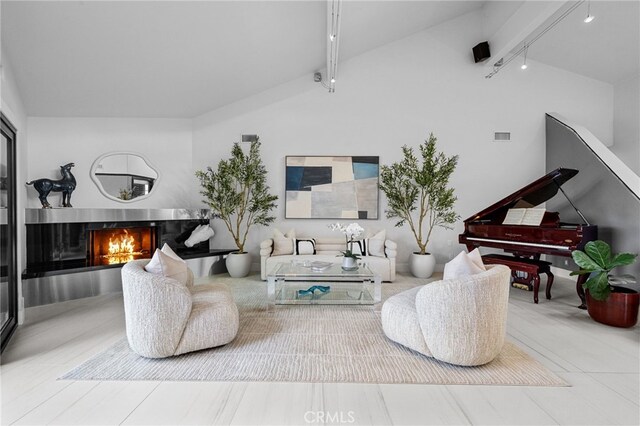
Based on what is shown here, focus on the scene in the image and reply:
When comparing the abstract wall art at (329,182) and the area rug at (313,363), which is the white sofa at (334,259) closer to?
the abstract wall art at (329,182)

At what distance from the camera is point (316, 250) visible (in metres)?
4.99

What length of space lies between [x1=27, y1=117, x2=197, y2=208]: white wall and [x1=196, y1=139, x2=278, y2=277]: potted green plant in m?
0.58

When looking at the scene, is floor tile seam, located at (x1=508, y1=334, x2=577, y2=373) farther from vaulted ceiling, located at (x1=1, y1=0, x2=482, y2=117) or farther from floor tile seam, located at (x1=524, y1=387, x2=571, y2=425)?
vaulted ceiling, located at (x1=1, y1=0, x2=482, y2=117)

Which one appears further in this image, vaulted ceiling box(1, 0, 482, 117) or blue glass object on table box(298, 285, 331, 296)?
blue glass object on table box(298, 285, 331, 296)

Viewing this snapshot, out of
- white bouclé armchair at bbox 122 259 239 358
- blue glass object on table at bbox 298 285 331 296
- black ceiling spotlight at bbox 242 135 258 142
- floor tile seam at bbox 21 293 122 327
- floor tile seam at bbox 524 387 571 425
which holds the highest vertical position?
black ceiling spotlight at bbox 242 135 258 142

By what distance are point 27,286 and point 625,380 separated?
5.73 metres

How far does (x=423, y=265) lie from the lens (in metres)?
4.80

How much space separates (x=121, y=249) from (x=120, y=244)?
80 mm

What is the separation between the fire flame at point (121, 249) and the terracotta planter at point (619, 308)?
602 centimetres

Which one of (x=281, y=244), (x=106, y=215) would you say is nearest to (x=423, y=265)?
(x=281, y=244)

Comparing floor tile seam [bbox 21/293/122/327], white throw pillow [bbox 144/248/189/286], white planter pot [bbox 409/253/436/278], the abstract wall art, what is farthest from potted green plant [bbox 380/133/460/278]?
floor tile seam [bbox 21/293/122/327]

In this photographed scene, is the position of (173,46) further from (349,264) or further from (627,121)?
(627,121)

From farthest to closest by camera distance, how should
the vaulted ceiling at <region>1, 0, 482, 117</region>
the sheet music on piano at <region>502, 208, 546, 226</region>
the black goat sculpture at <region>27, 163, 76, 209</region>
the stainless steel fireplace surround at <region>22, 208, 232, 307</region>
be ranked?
the black goat sculpture at <region>27, 163, 76, 209</region> < the sheet music on piano at <region>502, 208, 546, 226</region> < the stainless steel fireplace surround at <region>22, 208, 232, 307</region> < the vaulted ceiling at <region>1, 0, 482, 117</region>

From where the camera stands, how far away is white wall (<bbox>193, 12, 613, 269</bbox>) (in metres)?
5.41
